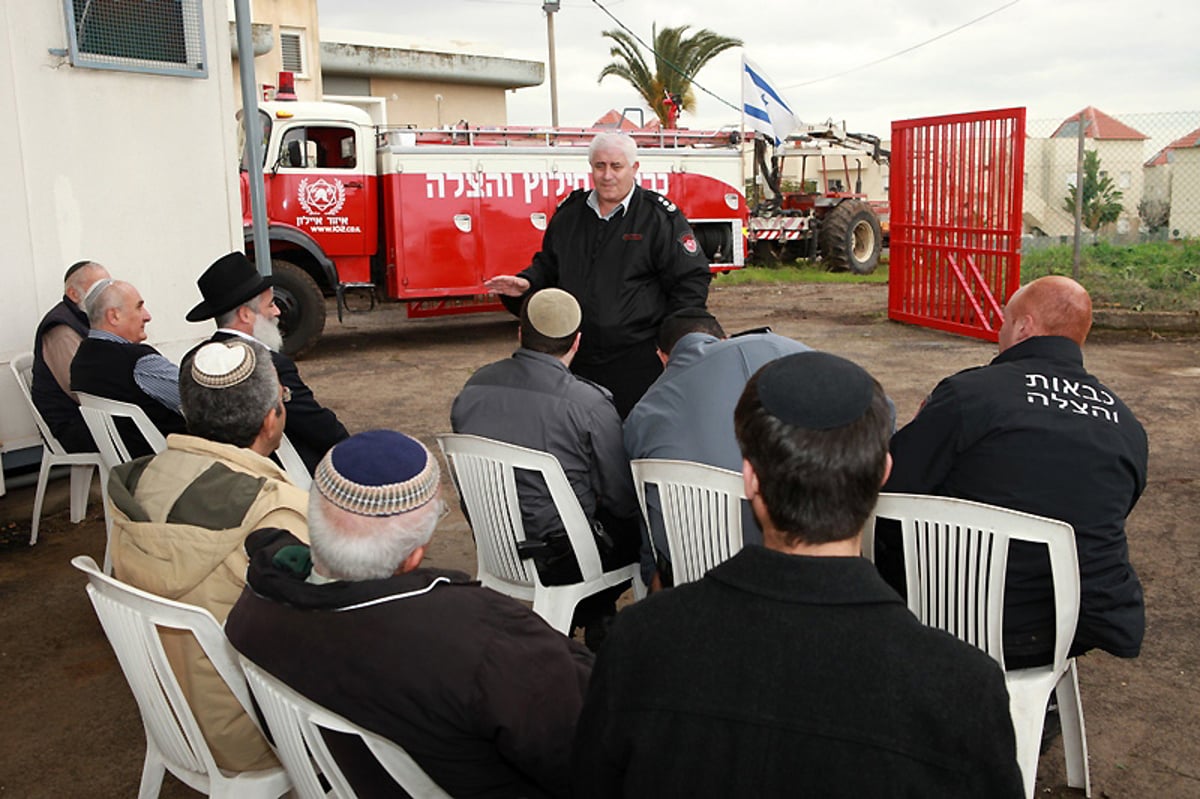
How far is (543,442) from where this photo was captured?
3064mm

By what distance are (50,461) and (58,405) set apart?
1.00 feet

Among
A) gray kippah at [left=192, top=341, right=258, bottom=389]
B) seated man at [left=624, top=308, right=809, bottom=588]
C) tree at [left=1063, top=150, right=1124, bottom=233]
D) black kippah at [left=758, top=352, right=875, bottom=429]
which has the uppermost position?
tree at [left=1063, top=150, right=1124, bottom=233]

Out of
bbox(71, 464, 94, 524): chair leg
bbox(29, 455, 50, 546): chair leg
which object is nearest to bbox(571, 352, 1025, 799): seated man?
bbox(29, 455, 50, 546): chair leg

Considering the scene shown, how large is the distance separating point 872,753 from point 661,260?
3.19 metres

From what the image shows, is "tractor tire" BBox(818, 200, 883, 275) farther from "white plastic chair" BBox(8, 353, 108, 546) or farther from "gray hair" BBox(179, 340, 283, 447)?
"gray hair" BBox(179, 340, 283, 447)

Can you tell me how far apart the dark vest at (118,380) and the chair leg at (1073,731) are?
2984 millimetres

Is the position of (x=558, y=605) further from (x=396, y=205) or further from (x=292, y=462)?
(x=396, y=205)

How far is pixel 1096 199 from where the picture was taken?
23.0m

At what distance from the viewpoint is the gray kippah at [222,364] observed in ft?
8.52

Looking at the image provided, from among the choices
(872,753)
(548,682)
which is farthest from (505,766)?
(872,753)

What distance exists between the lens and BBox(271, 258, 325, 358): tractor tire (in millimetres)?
9516

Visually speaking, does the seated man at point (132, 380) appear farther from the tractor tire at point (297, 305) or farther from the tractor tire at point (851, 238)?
the tractor tire at point (851, 238)

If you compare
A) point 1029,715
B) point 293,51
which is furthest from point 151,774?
point 293,51

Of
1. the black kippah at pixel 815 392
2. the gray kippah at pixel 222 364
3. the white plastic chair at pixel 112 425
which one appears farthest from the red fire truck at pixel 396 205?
the black kippah at pixel 815 392
